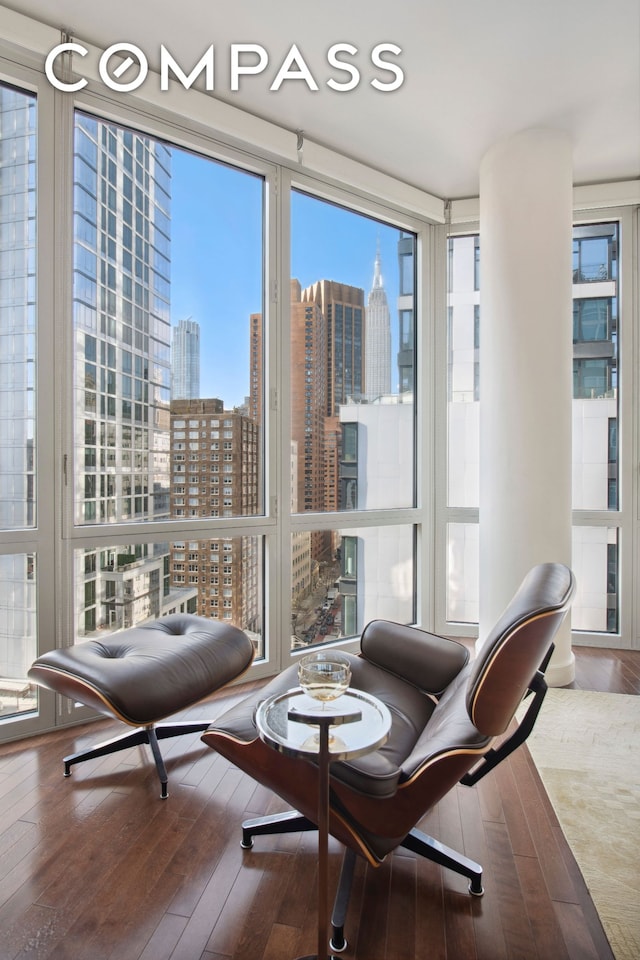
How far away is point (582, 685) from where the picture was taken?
2.96m

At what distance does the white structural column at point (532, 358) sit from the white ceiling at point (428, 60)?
0.22m

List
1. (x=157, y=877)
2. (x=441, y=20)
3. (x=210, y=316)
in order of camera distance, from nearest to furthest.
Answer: (x=157, y=877), (x=441, y=20), (x=210, y=316)

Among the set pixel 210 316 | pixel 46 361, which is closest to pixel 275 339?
pixel 210 316

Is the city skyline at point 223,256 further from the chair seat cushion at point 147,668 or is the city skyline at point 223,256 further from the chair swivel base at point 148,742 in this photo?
the chair swivel base at point 148,742

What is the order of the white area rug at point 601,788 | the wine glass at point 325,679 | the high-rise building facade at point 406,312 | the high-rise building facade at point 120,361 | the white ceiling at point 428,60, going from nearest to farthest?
1. the wine glass at point 325,679
2. the white area rug at point 601,788
3. the white ceiling at point 428,60
4. the high-rise building facade at point 120,361
5. the high-rise building facade at point 406,312

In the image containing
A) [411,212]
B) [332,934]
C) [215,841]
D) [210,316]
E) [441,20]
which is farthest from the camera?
[411,212]

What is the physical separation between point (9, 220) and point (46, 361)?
1.90ft

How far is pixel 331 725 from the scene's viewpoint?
1104 millimetres

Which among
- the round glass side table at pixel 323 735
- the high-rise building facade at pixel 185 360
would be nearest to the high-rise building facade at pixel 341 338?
the high-rise building facade at pixel 185 360

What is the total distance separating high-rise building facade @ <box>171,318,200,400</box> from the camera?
2.79m

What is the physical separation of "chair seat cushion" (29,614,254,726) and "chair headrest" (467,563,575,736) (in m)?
1.05

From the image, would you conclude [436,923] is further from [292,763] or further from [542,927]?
[292,763]

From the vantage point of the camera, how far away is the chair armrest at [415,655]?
6.53 ft

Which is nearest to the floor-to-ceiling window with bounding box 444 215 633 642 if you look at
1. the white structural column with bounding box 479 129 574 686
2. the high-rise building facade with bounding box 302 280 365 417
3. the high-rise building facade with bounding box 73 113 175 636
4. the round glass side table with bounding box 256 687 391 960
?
the white structural column with bounding box 479 129 574 686
